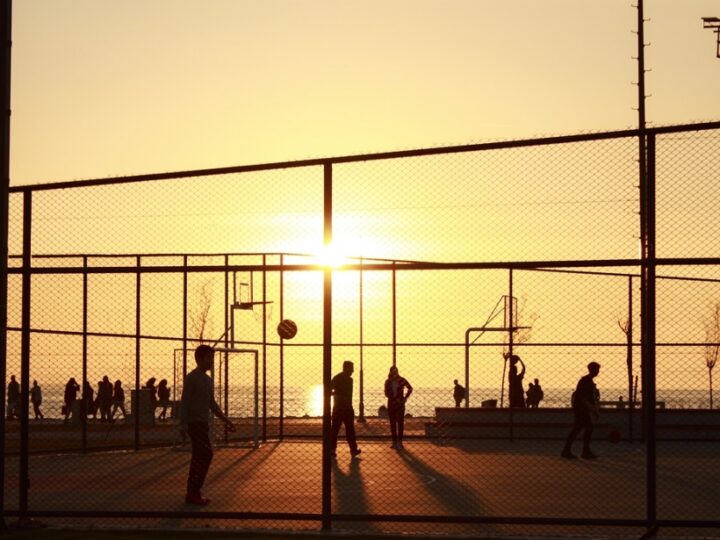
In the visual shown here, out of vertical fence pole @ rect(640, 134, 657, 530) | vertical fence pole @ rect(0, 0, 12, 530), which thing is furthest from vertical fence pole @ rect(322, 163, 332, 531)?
vertical fence pole @ rect(0, 0, 12, 530)

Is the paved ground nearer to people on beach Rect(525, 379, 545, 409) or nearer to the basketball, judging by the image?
the basketball

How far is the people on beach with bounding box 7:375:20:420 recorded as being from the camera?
41812mm

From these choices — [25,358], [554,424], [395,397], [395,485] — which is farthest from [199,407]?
[554,424]

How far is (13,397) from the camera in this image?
44.2 metres

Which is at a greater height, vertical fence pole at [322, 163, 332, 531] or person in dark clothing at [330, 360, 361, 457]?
vertical fence pole at [322, 163, 332, 531]

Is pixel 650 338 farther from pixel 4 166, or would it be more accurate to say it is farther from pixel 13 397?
pixel 13 397

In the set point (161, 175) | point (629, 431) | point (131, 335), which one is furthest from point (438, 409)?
point (161, 175)

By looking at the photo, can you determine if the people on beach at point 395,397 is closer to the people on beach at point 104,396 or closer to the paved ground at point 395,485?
the paved ground at point 395,485

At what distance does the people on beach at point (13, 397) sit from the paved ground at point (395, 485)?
17.0m

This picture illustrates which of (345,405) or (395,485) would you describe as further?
(345,405)

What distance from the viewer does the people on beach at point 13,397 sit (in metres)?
41.8

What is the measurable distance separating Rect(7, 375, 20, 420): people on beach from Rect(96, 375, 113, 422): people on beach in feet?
8.43

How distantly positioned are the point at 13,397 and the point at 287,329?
1842 cm

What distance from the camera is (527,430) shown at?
100 feet
